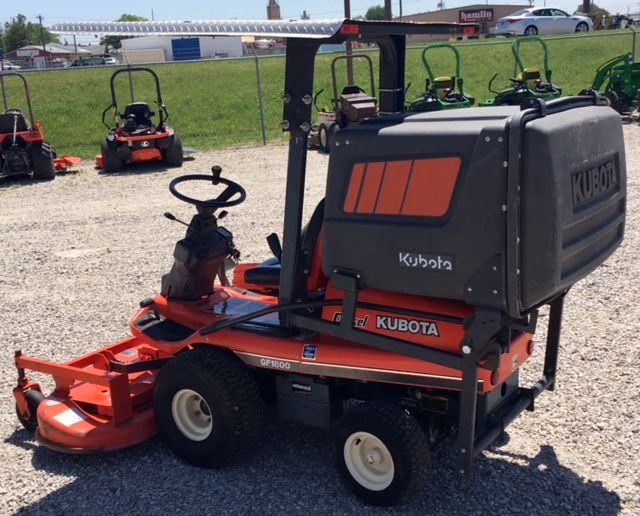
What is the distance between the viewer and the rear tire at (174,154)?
13.1 metres

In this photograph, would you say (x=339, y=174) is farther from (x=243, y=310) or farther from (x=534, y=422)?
(x=534, y=422)

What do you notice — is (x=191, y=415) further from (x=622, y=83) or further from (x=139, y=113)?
(x=622, y=83)

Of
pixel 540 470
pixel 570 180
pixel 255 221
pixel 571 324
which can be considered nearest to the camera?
pixel 570 180

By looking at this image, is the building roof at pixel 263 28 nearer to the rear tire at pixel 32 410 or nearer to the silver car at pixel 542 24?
the rear tire at pixel 32 410

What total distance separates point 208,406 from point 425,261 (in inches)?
52.5

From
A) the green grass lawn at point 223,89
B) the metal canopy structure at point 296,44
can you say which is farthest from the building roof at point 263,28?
the green grass lawn at point 223,89

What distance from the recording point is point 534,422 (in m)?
4.14

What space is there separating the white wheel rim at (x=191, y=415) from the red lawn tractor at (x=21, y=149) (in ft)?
31.6

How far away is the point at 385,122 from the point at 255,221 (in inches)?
230

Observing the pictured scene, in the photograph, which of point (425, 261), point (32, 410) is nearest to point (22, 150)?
point (32, 410)

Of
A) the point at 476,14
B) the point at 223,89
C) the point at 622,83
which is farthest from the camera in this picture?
the point at 476,14

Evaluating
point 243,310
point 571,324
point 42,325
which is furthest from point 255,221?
point 243,310

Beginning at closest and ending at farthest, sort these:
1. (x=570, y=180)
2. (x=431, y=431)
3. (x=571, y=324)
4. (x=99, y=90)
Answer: (x=570, y=180) < (x=431, y=431) < (x=571, y=324) < (x=99, y=90)

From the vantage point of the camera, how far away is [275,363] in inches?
139
